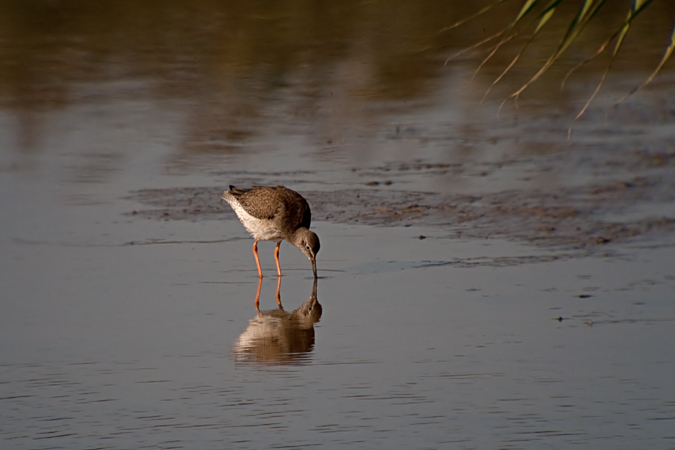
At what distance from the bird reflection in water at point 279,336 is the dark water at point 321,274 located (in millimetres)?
20

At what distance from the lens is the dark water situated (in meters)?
4.91

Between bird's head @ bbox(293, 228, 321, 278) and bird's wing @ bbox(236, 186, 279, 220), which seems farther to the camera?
bird's wing @ bbox(236, 186, 279, 220)

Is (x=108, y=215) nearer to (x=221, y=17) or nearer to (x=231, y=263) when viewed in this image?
(x=231, y=263)

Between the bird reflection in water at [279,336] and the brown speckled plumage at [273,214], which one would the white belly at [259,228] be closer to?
the brown speckled plumage at [273,214]

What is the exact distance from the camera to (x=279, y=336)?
6273mm

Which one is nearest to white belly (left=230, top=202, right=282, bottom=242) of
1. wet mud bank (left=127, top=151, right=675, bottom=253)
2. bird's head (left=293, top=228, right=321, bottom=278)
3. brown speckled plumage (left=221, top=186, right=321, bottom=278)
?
brown speckled plumage (left=221, top=186, right=321, bottom=278)

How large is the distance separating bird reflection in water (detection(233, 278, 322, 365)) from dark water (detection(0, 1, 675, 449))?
0.07ft

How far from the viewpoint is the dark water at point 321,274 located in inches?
193

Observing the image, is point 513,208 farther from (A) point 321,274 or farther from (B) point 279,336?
(B) point 279,336

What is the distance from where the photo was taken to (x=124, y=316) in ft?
21.4

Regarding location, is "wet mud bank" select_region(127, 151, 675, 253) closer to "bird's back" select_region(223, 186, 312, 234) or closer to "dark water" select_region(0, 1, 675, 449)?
"dark water" select_region(0, 1, 675, 449)

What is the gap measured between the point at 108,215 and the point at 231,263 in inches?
59.8

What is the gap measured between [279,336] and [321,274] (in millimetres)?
1411

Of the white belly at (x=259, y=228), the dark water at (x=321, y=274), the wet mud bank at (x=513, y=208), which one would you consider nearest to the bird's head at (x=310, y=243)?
the dark water at (x=321, y=274)
